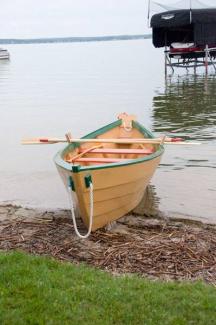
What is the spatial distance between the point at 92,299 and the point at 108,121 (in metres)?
15.0

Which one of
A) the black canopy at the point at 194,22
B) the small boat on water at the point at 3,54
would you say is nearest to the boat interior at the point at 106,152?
the black canopy at the point at 194,22

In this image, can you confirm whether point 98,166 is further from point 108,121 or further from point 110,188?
point 108,121

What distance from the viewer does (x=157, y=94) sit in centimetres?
2748

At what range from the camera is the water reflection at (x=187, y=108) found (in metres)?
17.0

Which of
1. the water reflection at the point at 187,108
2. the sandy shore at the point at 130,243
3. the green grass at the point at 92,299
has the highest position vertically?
the green grass at the point at 92,299

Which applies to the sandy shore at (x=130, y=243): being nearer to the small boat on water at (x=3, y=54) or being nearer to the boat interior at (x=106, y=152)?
the boat interior at (x=106, y=152)

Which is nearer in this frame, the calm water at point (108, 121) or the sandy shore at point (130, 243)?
the sandy shore at point (130, 243)

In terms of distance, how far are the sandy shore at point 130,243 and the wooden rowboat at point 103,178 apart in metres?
0.28

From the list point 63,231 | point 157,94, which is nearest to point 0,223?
point 63,231

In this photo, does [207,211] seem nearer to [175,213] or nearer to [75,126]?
[175,213]

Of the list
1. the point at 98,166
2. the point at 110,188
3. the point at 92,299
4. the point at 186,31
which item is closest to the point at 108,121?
the point at 110,188

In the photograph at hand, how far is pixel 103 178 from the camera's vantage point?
714cm

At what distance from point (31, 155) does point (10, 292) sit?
9.63 meters

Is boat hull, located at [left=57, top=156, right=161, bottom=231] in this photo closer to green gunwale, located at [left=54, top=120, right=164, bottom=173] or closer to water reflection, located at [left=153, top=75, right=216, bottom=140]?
green gunwale, located at [left=54, top=120, right=164, bottom=173]
